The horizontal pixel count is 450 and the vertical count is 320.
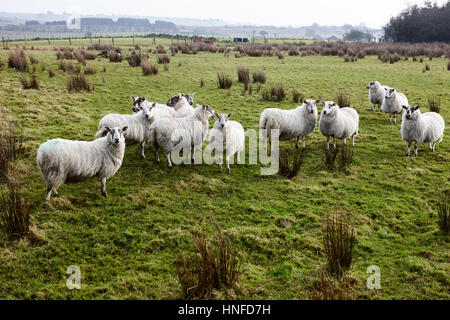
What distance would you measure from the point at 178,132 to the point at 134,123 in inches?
41.7

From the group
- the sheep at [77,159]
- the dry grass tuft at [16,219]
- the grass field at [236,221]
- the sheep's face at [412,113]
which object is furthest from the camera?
the sheep's face at [412,113]

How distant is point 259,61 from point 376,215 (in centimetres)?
2200

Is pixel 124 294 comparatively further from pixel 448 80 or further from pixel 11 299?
pixel 448 80

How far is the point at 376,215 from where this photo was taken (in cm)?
551

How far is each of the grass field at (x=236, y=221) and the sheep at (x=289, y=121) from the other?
61 cm

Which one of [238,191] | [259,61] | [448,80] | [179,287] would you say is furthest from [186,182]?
[259,61]

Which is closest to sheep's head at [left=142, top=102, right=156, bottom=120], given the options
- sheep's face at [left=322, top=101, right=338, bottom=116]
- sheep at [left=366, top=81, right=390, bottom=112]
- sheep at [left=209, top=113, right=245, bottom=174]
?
sheep at [left=209, top=113, right=245, bottom=174]

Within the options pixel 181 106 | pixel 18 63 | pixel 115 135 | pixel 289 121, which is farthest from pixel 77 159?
pixel 18 63

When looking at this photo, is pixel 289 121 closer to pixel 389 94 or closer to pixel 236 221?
pixel 236 221

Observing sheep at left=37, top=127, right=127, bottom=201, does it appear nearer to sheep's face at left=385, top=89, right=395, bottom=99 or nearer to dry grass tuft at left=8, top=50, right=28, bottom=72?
sheep's face at left=385, top=89, right=395, bottom=99

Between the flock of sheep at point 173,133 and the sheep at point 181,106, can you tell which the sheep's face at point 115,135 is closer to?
the flock of sheep at point 173,133

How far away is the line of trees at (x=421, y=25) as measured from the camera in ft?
157

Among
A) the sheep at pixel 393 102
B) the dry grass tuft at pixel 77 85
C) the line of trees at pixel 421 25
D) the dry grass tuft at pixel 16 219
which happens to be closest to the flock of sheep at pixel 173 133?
the dry grass tuft at pixel 16 219

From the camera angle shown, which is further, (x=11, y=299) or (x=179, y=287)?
(x=179, y=287)
